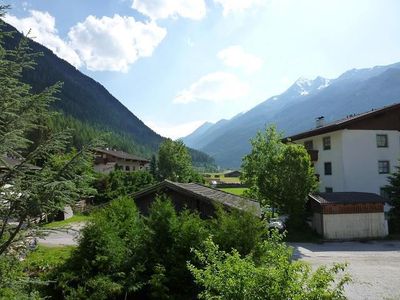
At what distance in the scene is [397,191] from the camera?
30.7 metres

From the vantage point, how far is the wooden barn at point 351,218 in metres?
28.3

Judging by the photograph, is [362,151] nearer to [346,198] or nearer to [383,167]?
[383,167]

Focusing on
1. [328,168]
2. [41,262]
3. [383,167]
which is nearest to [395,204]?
[383,167]

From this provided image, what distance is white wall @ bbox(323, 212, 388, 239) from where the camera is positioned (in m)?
28.3

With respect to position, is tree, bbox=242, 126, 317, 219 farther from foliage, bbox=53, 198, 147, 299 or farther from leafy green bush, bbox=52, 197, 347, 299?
foliage, bbox=53, 198, 147, 299

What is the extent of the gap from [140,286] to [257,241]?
3.74m

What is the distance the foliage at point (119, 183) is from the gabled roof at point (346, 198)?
→ 23.8 m

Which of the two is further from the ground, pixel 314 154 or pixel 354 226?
pixel 314 154

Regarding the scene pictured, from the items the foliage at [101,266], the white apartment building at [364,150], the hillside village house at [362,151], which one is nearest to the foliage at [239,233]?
the foliage at [101,266]

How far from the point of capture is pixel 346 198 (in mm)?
29234

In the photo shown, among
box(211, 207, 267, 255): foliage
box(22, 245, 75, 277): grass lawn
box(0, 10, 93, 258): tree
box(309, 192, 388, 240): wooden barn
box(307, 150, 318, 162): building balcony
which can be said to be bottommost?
box(22, 245, 75, 277): grass lawn

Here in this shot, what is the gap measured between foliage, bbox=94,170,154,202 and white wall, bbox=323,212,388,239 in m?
24.7

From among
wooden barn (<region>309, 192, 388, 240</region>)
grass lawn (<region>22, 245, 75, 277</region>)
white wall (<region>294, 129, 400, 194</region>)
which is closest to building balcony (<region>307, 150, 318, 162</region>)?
white wall (<region>294, 129, 400, 194</region>)

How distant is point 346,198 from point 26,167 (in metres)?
25.9
